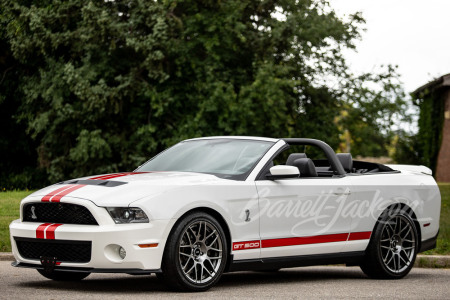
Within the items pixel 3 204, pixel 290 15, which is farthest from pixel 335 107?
pixel 3 204

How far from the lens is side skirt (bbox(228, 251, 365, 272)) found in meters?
8.62

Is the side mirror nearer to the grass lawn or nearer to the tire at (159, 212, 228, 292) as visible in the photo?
the tire at (159, 212, 228, 292)

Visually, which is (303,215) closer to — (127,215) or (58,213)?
(127,215)

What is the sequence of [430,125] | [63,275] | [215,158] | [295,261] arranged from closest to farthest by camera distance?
1. [63,275]
2. [295,261]
3. [215,158]
4. [430,125]

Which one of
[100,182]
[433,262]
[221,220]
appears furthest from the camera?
[433,262]

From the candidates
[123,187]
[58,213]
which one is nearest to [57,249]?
[58,213]

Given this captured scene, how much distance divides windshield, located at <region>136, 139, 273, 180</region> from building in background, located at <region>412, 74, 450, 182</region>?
31783 mm

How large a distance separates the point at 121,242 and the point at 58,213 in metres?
0.77

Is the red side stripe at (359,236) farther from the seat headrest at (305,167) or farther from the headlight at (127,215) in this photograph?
the headlight at (127,215)

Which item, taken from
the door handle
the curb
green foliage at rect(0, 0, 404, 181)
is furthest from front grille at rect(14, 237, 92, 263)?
green foliage at rect(0, 0, 404, 181)

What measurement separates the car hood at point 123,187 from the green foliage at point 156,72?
19917 millimetres

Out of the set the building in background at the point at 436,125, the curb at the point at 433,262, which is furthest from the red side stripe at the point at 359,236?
the building in background at the point at 436,125

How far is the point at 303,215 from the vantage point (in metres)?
9.26

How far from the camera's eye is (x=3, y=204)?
17.3m
